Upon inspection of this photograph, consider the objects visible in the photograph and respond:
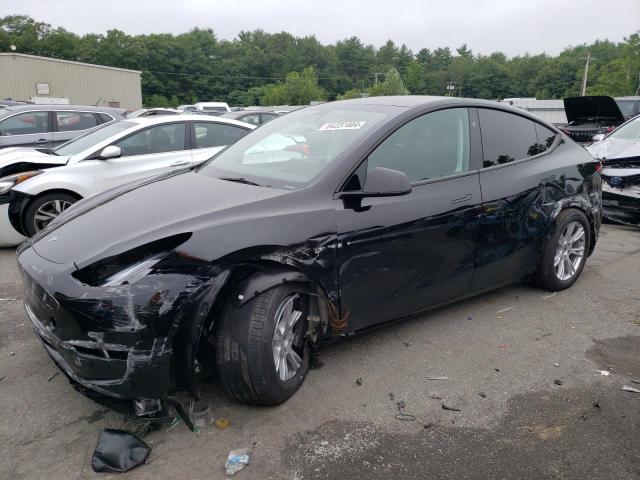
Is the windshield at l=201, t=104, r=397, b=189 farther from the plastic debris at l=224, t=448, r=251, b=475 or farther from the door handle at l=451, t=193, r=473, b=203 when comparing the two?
the plastic debris at l=224, t=448, r=251, b=475

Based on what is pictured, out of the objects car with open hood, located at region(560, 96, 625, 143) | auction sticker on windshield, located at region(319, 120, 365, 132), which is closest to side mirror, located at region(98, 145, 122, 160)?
auction sticker on windshield, located at region(319, 120, 365, 132)

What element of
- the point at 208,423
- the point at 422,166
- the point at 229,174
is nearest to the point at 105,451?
the point at 208,423

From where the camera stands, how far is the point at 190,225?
2.68m

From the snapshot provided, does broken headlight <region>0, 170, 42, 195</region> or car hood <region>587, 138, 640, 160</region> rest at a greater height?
car hood <region>587, 138, 640, 160</region>

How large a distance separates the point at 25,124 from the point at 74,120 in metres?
0.84

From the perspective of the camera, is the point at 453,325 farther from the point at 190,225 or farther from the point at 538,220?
the point at 190,225

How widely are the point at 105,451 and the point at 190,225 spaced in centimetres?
116

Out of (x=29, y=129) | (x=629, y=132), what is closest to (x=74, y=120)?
(x=29, y=129)

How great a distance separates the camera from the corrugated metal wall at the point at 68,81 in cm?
3369

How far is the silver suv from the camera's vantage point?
9.48m

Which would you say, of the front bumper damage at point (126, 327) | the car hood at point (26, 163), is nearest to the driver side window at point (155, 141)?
the car hood at point (26, 163)

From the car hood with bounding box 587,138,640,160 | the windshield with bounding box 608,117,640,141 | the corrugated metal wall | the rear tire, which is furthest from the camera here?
the corrugated metal wall

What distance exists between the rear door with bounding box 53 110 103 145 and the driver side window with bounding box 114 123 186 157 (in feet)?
12.8

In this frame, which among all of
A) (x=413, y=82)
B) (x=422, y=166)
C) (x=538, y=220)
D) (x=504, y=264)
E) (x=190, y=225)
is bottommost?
(x=504, y=264)
